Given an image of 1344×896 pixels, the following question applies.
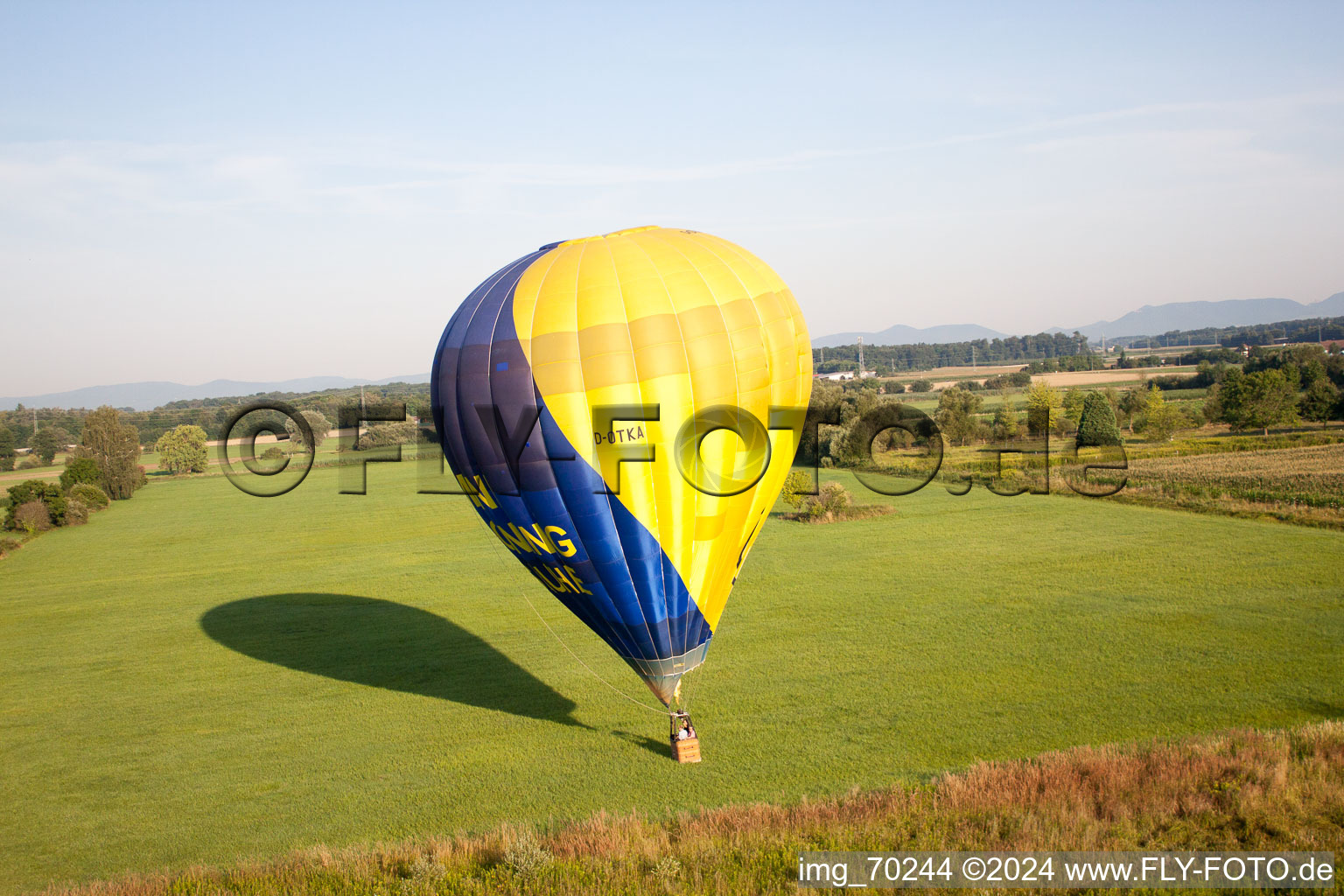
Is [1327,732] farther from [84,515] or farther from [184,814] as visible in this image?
[84,515]

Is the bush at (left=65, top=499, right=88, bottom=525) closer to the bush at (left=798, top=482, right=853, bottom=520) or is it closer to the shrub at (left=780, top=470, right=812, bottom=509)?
the shrub at (left=780, top=470, right=812, bottom=509)

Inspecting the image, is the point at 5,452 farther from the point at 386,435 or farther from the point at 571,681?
the point at 571,681

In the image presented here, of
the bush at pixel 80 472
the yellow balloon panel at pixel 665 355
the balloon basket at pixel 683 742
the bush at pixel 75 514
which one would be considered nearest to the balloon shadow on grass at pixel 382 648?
the balloon basket at pixel 683 742

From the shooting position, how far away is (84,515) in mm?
41531

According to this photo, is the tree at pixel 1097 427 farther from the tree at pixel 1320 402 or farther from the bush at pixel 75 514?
the bush at pixel 75 514

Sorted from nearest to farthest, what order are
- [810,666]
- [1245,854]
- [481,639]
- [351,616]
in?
[1245,854]
[810,666]
[481,639]
[351,616]

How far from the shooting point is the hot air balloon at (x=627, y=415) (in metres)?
10.9

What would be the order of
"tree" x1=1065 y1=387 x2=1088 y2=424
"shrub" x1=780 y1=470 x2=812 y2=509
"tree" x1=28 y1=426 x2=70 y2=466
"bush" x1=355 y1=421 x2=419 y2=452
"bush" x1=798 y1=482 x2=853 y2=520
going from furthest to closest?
"tree" x1=28 y1=426 x2=70 y2=466 → "bush" x1=355 y1=421 x2=419 y2=452 → "tree" x1=1065 y1=387 x2=1088 y2=424 → "shrub" x1=780 y1=470 x2=812 y2=509 → "bush" x1=798 y1=482 x2=853 y2=520

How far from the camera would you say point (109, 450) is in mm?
51344

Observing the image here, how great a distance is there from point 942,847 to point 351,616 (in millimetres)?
16871

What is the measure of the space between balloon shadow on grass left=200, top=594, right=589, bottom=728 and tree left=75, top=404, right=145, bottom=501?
113ft

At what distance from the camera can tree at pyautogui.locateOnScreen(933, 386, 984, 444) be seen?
50562mm

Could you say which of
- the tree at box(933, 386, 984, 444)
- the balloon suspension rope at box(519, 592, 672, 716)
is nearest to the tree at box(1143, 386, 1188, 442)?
the tree at box(933, 386, 984, 444)

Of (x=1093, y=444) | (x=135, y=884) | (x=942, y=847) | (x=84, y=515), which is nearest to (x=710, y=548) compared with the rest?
(x=942, y=847)
